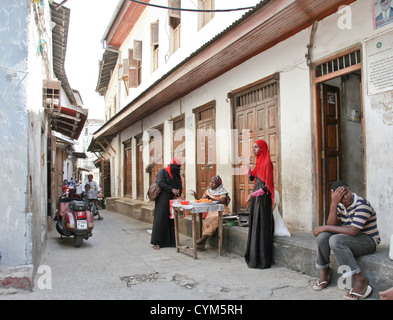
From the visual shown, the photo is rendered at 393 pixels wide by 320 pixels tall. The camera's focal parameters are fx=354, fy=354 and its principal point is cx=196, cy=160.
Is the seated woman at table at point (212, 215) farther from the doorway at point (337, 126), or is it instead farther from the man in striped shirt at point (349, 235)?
the man in striped shirt at point (349, 235)

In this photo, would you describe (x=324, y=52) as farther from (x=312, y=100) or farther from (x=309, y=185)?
(x=309, y=185)

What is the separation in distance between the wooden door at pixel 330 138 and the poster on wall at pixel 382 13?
4.25 feet

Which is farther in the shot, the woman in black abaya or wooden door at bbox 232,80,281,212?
the woman in black abaya

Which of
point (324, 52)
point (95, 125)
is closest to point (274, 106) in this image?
point (324, 52)

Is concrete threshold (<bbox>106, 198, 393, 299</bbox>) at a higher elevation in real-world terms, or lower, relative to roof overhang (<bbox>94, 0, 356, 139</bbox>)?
lower

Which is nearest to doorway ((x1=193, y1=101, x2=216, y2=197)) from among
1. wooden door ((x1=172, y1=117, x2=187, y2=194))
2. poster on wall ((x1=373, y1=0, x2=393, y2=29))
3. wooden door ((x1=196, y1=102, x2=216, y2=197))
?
wooden door ((x1=196, y1=102, x2=216, y2=197))

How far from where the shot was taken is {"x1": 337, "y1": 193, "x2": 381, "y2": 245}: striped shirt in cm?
376

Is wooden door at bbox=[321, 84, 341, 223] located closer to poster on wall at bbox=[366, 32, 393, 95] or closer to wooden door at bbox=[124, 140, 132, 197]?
poster on wall at bbox=[366, 32, 393, 95]

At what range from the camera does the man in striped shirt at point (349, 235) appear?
374 cm

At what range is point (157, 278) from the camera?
481 cm

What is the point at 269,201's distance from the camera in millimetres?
5168

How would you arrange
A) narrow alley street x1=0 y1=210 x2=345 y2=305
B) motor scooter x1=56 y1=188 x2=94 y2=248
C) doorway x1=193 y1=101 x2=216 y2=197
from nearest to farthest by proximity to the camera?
narrow alley street x1=0 y1=210 x2=345 y2=305, motor scooter x1=56 y1=188 x2=94 y2=248, doorway x1=193 y1=101 x2=216 y2=197

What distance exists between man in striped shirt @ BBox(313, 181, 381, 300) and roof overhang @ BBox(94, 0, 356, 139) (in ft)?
8.80

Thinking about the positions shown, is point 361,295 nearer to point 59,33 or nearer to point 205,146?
point 205,146
